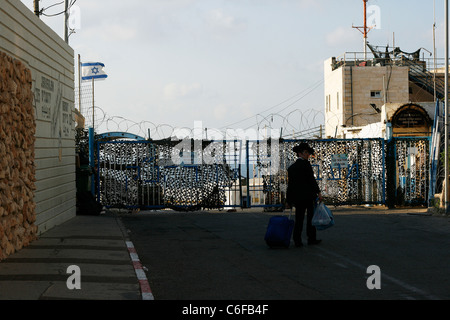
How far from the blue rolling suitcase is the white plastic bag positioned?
19.1 inches

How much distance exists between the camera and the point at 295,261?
10703 millimetres

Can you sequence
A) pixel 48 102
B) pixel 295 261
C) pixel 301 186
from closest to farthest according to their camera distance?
1. pixel 295 261
2. pixel 301 186
3. pixel 48 102

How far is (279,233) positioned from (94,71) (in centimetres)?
2639

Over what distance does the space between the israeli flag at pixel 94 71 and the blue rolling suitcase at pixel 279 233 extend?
2597cm

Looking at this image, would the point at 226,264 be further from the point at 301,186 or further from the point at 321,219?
the point at 301,186

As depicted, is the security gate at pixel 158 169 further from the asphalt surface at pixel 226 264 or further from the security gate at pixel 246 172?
the asphalt surface at pixel 226 264

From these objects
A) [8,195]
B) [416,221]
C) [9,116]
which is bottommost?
[416,221]

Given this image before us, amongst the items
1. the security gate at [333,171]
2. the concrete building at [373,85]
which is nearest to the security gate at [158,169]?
the security gate at [333,171]

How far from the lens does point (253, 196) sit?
865 inches

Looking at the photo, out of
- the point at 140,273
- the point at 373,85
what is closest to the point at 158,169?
the point at 140,273

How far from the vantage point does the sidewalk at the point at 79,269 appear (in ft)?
26.1
